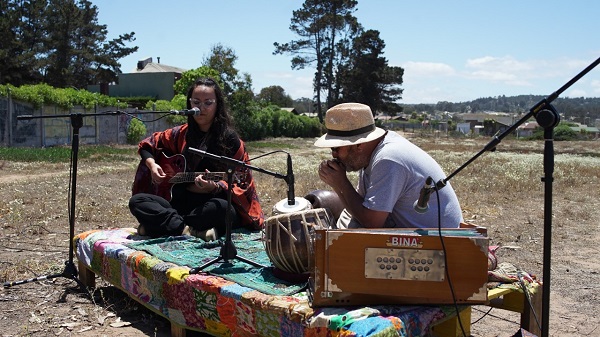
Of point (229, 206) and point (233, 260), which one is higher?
point (229, 206)

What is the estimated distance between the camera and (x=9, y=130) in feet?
83.1

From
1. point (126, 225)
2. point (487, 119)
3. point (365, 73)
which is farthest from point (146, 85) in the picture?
point (487, 119)

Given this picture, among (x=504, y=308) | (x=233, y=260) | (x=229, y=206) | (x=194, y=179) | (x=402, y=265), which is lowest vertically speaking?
(x=504, y=308)

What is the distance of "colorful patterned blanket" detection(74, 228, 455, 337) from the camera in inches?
127

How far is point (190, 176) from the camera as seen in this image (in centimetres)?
555

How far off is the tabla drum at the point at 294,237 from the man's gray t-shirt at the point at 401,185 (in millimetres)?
406

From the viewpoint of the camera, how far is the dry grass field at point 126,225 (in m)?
4.93

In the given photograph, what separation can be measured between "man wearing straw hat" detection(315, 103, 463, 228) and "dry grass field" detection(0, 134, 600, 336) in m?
1.45

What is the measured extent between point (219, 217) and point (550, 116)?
340cm

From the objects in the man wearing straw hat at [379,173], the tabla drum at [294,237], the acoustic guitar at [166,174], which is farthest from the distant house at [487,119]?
the tabla drum at [294,237]

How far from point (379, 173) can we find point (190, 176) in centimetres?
232

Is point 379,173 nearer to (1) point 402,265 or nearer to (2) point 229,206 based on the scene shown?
(1) point 402,265

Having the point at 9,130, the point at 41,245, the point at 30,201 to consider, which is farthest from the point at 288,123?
the point at 41,245

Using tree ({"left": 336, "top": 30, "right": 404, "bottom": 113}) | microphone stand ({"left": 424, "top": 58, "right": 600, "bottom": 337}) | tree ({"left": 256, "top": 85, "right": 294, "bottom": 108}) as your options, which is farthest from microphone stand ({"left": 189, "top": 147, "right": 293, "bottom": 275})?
tree ({"left": 256, "top": 85, "right": 294, "bottom": 108})
